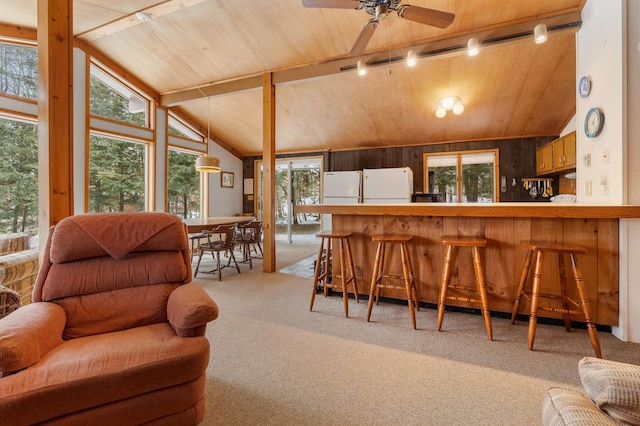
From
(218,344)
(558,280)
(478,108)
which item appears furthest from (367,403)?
(478,108)

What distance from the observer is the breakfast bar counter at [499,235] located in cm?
221

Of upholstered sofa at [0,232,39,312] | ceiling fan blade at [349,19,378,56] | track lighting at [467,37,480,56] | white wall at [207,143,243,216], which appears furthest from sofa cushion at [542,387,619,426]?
white wall at [207,143,243,216]

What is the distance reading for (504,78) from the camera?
4102mm

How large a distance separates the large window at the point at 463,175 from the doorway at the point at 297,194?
2609 mm

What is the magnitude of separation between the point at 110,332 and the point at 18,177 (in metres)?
3.59

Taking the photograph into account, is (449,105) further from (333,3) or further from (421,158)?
(333,3)

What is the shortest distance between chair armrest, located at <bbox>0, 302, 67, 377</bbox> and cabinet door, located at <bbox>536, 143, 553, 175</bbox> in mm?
6065

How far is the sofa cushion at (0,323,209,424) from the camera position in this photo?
1.01 metres

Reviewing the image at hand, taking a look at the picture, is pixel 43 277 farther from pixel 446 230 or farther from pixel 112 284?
pixel 446 230

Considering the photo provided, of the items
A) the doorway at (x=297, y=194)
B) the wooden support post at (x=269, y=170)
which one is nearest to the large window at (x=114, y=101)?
the wooden support post at (x=269, y=170)

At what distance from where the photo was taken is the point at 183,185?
6238mm

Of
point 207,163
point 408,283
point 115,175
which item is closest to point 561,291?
point 408,283

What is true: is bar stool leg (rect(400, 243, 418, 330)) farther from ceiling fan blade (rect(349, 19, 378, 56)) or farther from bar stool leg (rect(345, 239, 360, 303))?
ceiling fan blade (rect(349, 19, 378, 56))

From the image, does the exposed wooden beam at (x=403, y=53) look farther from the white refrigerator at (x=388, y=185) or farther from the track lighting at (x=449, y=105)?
the white refrigerator at (x=388, y=185)
